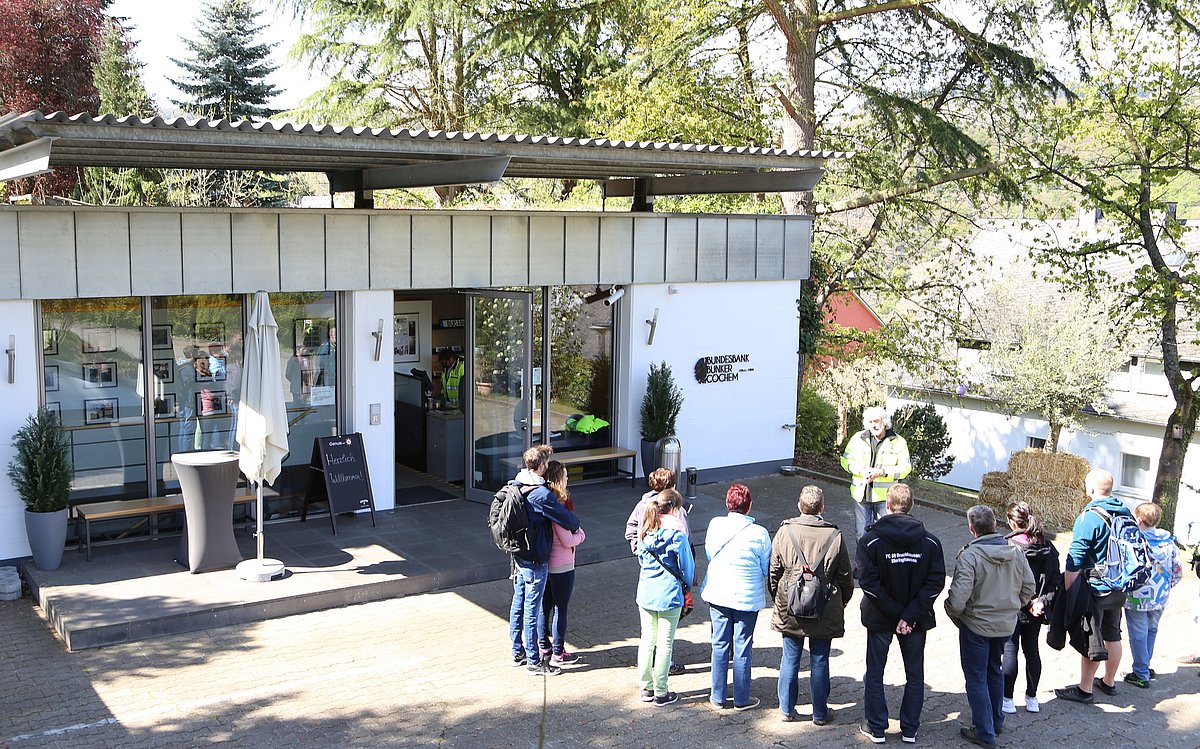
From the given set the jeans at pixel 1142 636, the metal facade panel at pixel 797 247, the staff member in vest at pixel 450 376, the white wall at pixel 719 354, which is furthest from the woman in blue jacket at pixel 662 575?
the metal facade panel at pixel 797 247

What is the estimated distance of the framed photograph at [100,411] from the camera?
9547mm

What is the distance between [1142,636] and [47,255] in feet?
29.0

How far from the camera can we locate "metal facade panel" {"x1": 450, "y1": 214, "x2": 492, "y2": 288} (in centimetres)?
1113

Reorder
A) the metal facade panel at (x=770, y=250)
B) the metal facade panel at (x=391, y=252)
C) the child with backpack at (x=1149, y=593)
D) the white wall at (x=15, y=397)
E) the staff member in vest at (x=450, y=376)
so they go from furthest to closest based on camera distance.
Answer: the metal facade panel at (x=770, y=250) < the staff member in vest at (x=450, y=376) < the metal facade panel at (x=391, y=252) < the white wall at (x=15, y=397) < the child with backpack at (x=1149, y=593)

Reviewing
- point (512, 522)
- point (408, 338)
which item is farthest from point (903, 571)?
point (408, 338)

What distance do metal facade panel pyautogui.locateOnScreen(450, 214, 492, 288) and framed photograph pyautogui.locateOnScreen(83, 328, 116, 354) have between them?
329cm

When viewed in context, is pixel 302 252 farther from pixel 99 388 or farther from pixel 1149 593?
pixel 1149 593

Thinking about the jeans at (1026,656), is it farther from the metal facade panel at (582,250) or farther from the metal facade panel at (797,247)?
the metal facade panel at (797,247)

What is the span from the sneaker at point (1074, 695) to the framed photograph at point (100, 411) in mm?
8023

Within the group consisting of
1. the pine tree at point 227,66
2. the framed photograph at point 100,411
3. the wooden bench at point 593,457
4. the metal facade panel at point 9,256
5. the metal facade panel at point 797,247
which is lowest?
the wooden bench at point 593,457

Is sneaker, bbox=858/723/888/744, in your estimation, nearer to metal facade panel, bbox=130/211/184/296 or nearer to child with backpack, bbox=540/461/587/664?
child with backpack, bbox=540/461/587/664

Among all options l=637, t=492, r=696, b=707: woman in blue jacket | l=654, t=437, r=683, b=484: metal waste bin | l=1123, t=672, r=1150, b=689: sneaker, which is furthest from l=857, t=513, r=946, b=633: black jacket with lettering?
l=654, t=437, r=683, b=484: metal waste bin

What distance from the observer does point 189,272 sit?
31.8ft

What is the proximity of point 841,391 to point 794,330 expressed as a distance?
35.4 ft
